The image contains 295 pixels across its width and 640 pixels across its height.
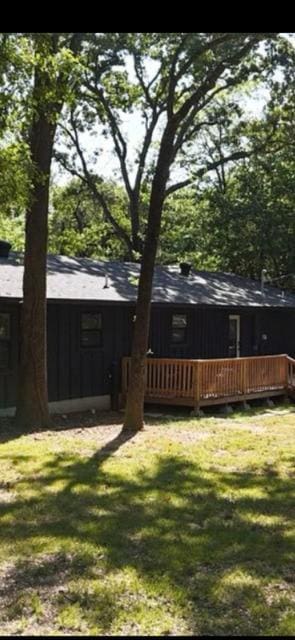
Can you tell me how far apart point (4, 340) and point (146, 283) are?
11.8ft

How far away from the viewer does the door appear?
62.3 ft

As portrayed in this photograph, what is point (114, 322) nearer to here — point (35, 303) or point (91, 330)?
point (91, 330)

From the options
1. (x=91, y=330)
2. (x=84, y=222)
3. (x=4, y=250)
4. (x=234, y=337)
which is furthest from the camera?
(x=84, y=222)

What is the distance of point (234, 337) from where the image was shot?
62.9ft

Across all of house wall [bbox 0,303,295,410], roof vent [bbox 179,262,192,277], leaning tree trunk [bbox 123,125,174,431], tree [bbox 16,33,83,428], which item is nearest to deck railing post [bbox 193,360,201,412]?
house wall [bbox 0,303,295,410]

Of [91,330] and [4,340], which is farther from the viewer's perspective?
[91,330]

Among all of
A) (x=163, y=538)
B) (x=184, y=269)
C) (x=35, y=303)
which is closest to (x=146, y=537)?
(x=163, y=538)

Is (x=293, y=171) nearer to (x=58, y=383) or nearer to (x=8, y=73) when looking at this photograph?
(x=58, y=383)

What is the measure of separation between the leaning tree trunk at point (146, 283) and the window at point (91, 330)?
3473 millimetres

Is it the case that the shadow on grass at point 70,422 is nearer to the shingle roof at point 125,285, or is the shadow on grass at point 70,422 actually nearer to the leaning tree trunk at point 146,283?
the leaning tree trunk at point 146,283

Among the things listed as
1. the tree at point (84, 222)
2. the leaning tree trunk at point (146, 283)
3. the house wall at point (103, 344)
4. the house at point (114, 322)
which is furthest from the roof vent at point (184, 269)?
the tree at point (84, 222)

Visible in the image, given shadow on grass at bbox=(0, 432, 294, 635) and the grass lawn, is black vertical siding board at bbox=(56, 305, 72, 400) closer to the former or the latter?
the grass lawn

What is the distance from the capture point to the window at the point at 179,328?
16.9m

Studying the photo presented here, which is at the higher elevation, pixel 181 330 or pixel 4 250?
pixel 4 250
